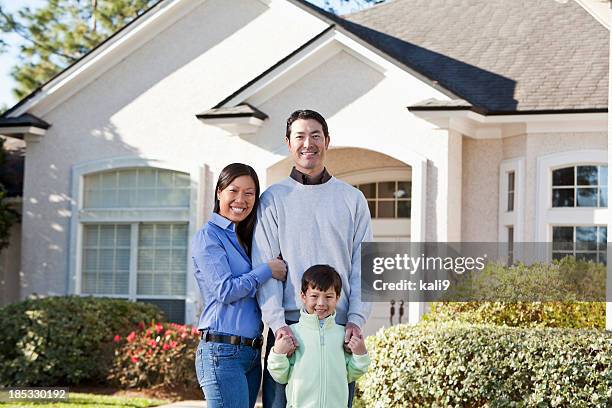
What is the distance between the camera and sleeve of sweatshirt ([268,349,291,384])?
4.95 meters

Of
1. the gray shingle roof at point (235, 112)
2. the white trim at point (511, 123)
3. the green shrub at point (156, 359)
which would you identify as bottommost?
the green shrub at point (156, 359)

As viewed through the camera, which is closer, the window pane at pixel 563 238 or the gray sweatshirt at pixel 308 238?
the gray sweatshirt at pixel 308 238

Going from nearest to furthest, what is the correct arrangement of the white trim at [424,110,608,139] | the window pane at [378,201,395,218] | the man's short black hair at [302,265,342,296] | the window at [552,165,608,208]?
the man's short black hair at [302,265,342,296] → the white trim at [424,110,608,139] → the window at [552,165,608,208] → the window pane at [378,201,395,218]

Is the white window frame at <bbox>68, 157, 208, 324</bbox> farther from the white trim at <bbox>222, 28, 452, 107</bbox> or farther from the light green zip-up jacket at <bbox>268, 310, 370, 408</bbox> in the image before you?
the light green zip-up jacket at <bbox>268, 310, 370, 408</bbox>

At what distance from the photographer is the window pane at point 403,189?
1482cm

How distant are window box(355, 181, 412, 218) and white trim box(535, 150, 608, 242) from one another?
2.27m

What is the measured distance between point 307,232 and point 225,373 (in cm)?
88

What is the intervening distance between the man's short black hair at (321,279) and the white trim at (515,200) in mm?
8653

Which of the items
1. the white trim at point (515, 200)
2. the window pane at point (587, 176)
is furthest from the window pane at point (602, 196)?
the white trim at point (515, 200)

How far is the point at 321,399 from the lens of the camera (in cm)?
496

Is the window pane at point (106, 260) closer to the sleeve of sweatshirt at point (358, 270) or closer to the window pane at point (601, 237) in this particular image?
the window pane at point (601, 237)

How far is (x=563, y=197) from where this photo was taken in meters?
13.2

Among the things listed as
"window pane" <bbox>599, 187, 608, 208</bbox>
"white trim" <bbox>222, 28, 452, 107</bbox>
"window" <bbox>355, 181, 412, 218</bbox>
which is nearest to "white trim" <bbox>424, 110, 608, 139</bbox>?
"white trim" <bbox>222, 28, 452, 107</bbox>

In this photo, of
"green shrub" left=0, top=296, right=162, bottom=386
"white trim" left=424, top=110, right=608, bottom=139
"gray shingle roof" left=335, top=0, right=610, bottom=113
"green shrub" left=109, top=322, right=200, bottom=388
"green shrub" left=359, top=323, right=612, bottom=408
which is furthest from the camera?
"gray shingle roof" left=335, top=0, right=610, bottom=113
